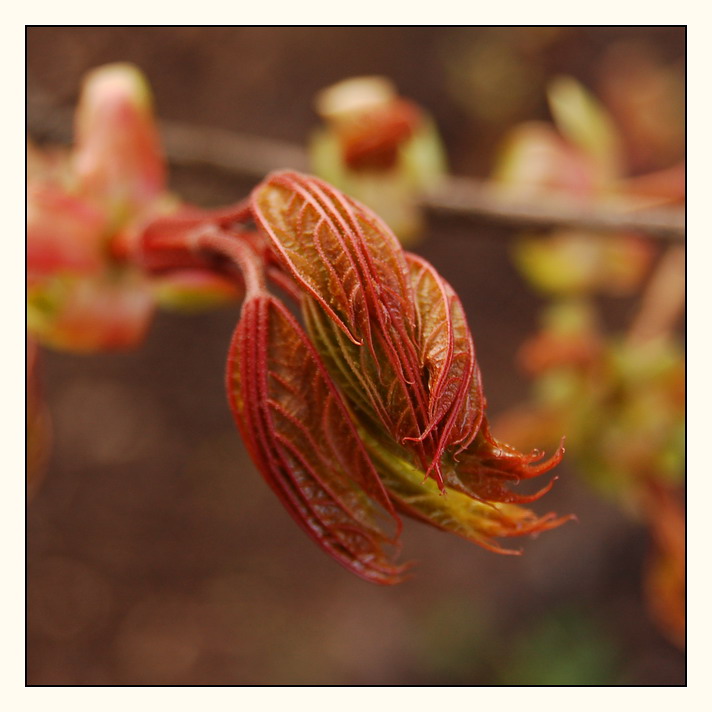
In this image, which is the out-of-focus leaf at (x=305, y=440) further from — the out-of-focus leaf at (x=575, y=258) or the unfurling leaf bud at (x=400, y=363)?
the out-of-focus leaf at (x=575, y=258)

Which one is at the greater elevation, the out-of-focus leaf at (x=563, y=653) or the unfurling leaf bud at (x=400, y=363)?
the unfurling leaf bud at (x=400, y=363)

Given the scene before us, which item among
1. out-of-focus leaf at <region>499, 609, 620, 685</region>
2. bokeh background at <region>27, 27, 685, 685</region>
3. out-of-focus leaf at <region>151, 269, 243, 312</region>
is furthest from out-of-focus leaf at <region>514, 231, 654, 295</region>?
out-of-focus leaf at <region>499, 609, 620, 685</region>

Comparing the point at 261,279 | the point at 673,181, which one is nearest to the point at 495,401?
the point at 673,181

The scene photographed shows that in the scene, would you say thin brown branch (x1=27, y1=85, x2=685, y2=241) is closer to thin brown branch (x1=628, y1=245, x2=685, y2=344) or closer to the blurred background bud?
the blurred background bud

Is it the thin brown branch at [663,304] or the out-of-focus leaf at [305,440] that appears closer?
the out-of-focus leaf at [305,440]

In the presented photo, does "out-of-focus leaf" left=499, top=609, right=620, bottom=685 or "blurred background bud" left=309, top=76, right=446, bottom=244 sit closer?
"blurred background bud" left=309, top=76, right=446, bottom=244

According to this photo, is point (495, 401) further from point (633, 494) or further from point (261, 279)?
point (261, 279)

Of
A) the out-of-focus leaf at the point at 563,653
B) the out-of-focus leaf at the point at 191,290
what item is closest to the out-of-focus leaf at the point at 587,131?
the out-of-focus leaf at the point at 191,290

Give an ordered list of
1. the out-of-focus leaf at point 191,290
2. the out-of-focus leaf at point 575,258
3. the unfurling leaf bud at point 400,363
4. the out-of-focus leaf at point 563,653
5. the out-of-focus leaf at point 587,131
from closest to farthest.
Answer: the unfurling leaf bud at point 400,363, the out-of-focus leaf at point 191,290, the out-of-focus leaf at point 587,131, the out-of-focus leaf at point 575,258, the out-of-focus leaf at point 563,653
